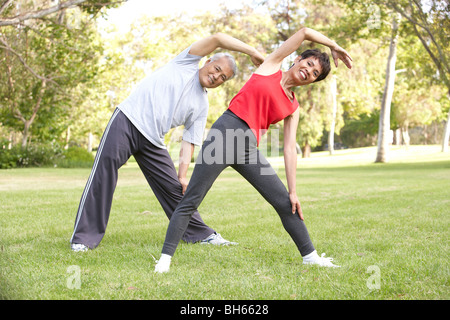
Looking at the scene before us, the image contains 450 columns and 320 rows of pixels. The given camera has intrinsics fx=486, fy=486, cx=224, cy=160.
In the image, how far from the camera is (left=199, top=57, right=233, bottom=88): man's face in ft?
13.7

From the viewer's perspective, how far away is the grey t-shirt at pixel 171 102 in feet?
14.8

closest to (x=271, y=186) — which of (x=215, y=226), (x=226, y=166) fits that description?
(x=226, y=166)

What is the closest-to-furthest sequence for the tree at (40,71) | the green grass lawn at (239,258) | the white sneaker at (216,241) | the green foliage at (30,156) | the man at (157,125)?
1. the green grass lawn at (239,258)
2. the man at (157,125)
3. the white sneaker at (216,241)
4. the tree at (40,71)
5. the green foliage at (30,156)

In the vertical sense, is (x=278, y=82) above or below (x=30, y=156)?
above

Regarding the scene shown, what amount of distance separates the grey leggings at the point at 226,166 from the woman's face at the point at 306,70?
1.84 feet

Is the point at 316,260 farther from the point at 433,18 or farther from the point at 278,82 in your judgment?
the point at 433,18

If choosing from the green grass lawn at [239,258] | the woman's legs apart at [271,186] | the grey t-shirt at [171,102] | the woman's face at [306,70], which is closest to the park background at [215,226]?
the green grass lawn at [239,258]

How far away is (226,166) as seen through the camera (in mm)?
3945

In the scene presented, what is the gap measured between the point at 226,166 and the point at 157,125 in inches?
40.2

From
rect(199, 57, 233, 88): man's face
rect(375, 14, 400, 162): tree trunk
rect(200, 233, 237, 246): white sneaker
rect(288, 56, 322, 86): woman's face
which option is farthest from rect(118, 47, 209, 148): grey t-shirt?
rect(375, 14, 400, 162): tree trunk

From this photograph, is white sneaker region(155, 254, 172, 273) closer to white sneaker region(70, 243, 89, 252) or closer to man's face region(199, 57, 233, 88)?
white sneaker region(70, 243, 89, 252)

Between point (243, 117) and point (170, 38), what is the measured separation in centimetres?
3531

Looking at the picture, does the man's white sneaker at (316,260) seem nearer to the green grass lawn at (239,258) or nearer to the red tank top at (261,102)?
the green grass lawn at (239,258)
